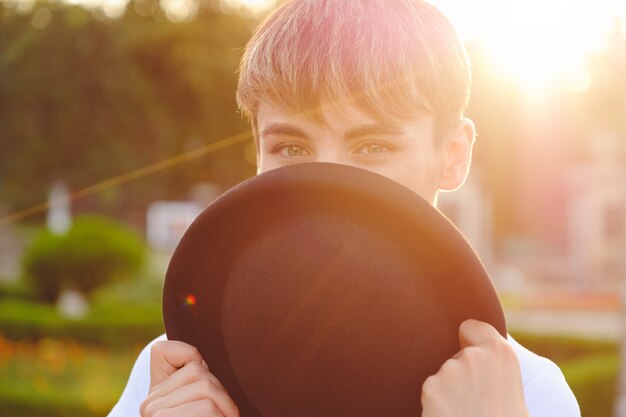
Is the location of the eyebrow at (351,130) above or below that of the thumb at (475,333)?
above

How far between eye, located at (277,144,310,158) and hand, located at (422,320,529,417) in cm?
59

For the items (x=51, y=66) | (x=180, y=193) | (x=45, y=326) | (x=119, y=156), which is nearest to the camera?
(x=45, y=326)

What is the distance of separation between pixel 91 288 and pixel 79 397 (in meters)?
9.76

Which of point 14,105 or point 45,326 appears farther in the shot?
point 14,105

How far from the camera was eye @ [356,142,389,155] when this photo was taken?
170cm

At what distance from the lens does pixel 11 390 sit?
27.3 ft

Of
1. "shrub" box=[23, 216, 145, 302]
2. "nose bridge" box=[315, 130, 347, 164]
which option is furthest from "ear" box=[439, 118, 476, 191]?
"shrub" box=[23, 216, 145, 302]

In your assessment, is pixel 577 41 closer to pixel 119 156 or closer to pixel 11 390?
pixel 11 390

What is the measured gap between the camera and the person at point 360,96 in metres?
1.68

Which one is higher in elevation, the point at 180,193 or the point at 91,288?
the point at 180,193

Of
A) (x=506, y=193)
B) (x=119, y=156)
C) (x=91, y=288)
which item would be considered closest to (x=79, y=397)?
(x=91, y=288)

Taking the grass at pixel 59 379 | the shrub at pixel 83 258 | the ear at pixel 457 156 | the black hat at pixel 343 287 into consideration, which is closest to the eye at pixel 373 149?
the ear at pixel 457 156

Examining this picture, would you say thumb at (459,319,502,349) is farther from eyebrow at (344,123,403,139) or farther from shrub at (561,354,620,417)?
shrub at (561,354,620,417)

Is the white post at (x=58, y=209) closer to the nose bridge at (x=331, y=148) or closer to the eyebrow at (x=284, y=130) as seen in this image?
the eyebrow at (x=284, y=130)
